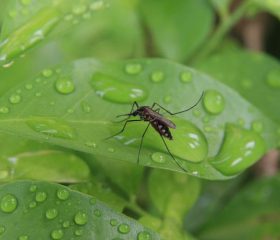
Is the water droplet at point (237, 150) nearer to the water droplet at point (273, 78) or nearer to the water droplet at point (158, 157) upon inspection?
the water droplet at point (158, 157)

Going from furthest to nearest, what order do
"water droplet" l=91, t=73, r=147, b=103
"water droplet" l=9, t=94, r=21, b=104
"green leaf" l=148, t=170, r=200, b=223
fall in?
"green leaf" l=148, t=170, r=200, b=223
"water droplet" l=91, t=73, r=147, b=103
"water droplet" l=9, t=94, r=21, b=104

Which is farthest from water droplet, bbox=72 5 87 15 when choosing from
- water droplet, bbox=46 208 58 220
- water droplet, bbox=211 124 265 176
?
water droplet, bbox=46 208 58 220

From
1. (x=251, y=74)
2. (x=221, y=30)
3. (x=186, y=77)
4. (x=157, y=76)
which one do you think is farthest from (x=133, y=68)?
(x=221, y=30)

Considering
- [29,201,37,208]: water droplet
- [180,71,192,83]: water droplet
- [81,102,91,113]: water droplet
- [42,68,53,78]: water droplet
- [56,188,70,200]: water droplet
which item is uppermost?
[180,71,192,83]: water droplet

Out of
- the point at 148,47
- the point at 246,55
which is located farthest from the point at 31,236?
the point at 148,47

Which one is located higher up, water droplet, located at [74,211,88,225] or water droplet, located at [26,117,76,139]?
water droplet, located at [26,117,76,139]

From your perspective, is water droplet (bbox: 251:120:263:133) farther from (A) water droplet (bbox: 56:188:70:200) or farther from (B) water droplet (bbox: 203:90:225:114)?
(A) water droplet (bbox: 56:188:70:200)

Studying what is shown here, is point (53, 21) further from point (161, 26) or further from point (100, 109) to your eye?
point (161, 26)
